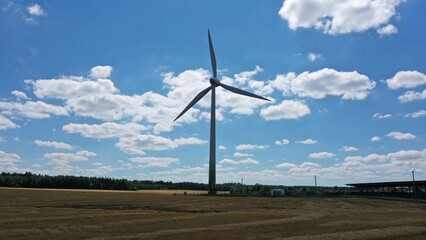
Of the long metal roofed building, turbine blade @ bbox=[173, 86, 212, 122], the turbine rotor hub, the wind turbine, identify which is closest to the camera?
the long metal roofed building

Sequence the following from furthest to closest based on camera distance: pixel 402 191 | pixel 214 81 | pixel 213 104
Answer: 1. pixel 402 191
2. pixel 214 81
3. pixel 213 104

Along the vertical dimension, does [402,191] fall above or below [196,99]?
below

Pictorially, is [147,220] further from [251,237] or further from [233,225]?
[251,237]

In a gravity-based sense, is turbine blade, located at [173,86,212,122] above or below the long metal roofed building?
above

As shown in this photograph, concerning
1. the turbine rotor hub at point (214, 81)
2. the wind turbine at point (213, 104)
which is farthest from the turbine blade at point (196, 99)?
the turbine rotor hub at point (214, 81)

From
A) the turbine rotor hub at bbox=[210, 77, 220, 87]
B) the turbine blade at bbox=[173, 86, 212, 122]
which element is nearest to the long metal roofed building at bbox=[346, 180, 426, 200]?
the turbine rotor hub at bbox=[210, 77, 220, 87]

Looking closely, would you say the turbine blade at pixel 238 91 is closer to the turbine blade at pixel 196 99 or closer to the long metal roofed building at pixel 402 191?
the turbine blade at pixel 196 99

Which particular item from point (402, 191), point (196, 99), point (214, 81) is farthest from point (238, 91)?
point (402, 191)

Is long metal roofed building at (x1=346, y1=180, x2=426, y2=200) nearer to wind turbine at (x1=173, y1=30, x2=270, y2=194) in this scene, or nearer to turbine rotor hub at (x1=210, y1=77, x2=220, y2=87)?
wind turbine at (x1=173, y1=30, x2=270, y2=194)

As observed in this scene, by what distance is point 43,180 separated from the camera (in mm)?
177500

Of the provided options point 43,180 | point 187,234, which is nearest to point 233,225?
point 187,234

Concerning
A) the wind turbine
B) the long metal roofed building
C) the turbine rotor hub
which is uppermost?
the turbine rotor hub

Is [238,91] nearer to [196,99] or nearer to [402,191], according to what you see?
[196,99]

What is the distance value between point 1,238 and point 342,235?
21.9 metres
